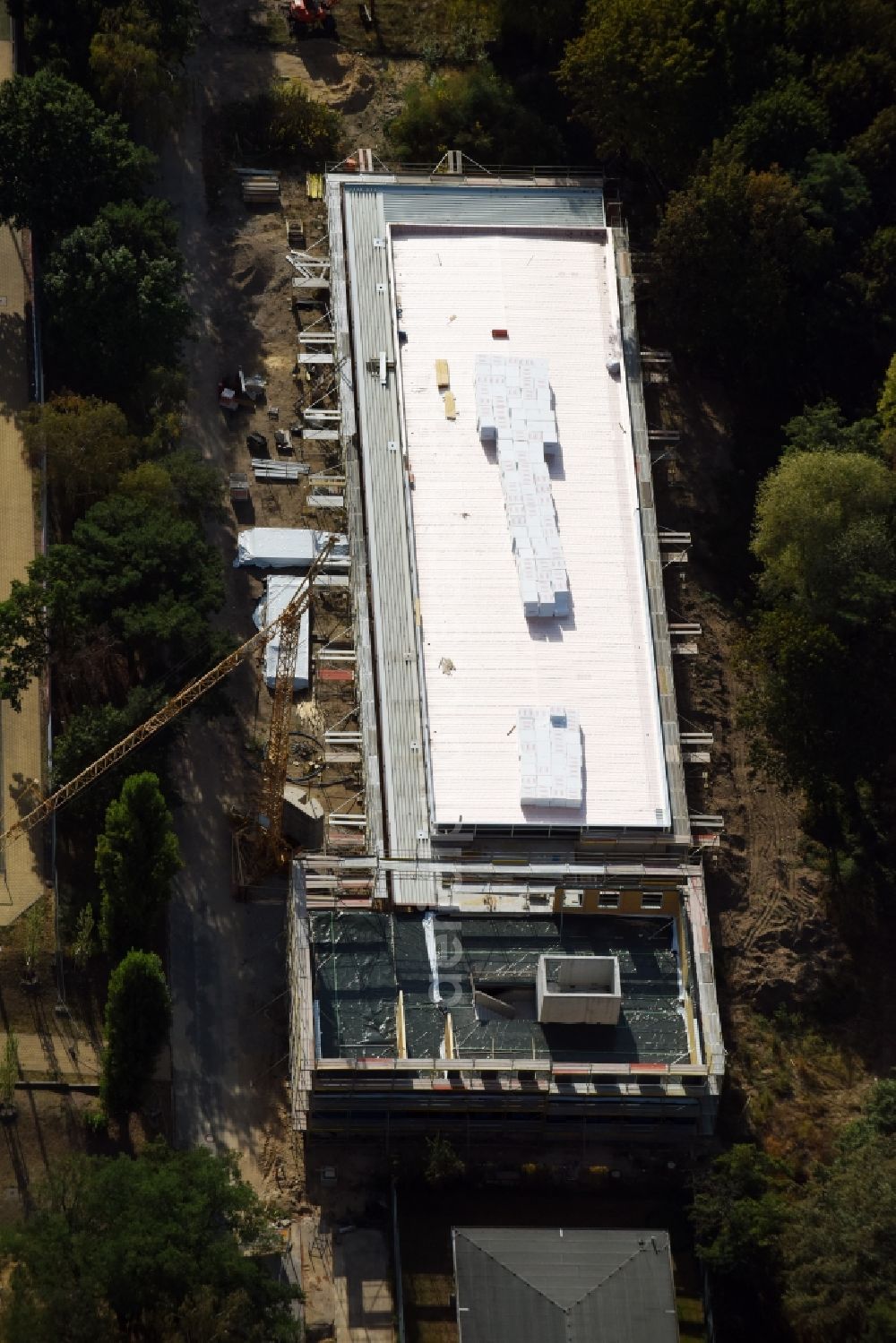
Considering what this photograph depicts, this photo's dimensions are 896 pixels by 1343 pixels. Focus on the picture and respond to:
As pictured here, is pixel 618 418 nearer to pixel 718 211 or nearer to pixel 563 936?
pixel 718 211

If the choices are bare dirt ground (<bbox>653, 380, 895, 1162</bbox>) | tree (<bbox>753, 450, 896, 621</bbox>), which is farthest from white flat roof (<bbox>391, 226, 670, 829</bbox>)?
tree (<bbox>753, 450, 896, 621</bbox>)

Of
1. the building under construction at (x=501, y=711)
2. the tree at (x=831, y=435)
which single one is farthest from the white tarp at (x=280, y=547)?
the tree at (x=831, y=435)

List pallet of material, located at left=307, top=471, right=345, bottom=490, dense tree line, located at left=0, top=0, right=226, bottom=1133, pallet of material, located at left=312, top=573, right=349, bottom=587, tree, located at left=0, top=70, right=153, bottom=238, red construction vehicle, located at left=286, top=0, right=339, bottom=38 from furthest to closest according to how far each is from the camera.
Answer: red construction vehicle, located at left=286, top=0, right=339, bottom=38, tree, located at left=0, top=70, right=153, bottom=238, pallet of material, located at left=307, top=471, right=345, bottom=490, pallet of material, located at left=312, top=573, right=349, bottom=587, dense tree line, located at left=0, top=0, right=226, bottom=1133

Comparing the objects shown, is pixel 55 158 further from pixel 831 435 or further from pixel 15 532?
pixel 831 435

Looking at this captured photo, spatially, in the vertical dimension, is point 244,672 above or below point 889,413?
below

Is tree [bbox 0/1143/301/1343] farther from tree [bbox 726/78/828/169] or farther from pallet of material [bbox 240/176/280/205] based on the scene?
tree [bbox 726/78/828/169]

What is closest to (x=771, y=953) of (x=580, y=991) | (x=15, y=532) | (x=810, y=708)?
(x=810, y=708)

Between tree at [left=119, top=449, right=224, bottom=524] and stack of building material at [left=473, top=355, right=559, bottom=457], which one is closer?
tree at [left=119, top=449, right=224, bottom=524]

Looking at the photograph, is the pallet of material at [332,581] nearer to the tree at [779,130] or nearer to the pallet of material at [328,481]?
the pallet of material at [328,481]
